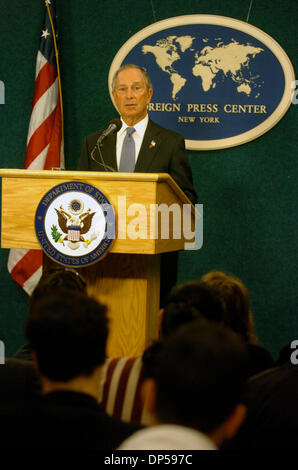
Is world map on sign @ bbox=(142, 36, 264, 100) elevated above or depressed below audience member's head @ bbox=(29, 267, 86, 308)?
Result: above

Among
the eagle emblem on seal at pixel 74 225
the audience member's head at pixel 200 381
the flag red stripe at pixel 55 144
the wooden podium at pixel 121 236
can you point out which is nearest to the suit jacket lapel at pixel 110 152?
the wooden podium at pixel 121 236

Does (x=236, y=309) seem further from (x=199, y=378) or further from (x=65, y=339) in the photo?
(x=199, y=378)

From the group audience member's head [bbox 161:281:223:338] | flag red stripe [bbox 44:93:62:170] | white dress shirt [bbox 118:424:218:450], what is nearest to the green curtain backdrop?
flag red stripe [bbox 44:93:62:170]

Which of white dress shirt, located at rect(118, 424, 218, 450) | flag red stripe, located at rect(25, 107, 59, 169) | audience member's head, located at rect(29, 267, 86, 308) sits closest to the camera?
white dress shirt, located at rect(118, 424, 218, 450)

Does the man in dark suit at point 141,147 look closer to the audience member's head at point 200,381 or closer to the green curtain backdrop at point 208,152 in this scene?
the green curtain backdrop at point 208,152

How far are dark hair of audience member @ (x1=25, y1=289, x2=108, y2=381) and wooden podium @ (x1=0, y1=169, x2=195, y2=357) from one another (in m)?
Answer: 1.05

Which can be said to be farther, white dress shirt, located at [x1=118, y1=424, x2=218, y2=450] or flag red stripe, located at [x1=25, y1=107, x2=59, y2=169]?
flag red stripe, located at [x1=25, y1=107, x2=59, y2=169]

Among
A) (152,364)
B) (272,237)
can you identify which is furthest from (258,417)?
(272,237)

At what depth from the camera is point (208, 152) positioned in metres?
4.13

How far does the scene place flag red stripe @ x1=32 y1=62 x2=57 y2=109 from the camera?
4.04 metres

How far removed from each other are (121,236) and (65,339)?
3.64 feet

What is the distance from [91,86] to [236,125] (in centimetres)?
109

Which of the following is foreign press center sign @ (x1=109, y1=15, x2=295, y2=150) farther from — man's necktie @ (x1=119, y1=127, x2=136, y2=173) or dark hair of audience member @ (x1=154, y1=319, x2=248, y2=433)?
dark hair of audience member @ (x1=154, y1=319, x2=248, y2=433)

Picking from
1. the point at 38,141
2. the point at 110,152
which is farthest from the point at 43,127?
the point at 110,152
